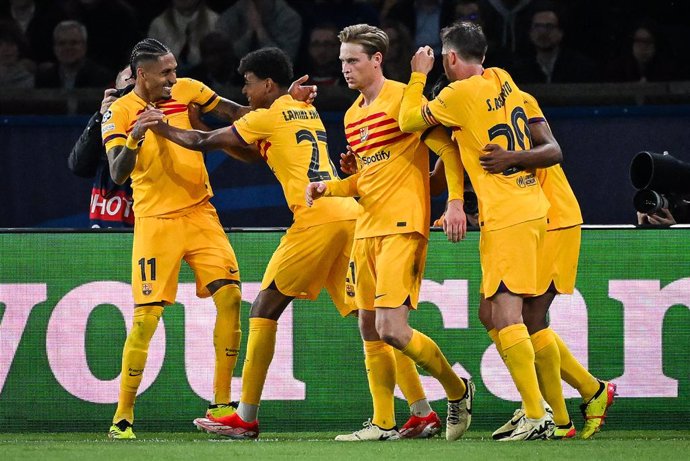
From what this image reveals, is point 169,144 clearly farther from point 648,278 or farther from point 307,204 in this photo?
point 648,278

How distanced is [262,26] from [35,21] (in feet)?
6.57

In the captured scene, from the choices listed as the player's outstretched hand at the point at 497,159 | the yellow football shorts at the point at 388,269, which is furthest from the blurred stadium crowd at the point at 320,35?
the player's outstretched hand at the point at 497,159

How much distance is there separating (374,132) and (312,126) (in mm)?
673

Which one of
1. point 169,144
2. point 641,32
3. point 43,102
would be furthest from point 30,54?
point 641,32

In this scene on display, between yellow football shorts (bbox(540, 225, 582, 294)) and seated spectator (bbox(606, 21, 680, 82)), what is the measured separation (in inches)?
161

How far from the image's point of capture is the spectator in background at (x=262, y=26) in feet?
38.4

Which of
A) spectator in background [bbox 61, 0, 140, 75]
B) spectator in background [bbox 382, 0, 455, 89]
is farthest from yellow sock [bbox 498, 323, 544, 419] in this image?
spectator in background [bbox 61, 0, 140, 75]

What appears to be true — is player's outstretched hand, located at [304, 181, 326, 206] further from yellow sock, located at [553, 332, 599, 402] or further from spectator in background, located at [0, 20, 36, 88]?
spectator in background, located at [0, 20, 36, 88]

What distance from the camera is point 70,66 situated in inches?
454

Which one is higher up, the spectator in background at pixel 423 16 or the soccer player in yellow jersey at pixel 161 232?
the spectator in background at pixel 423 16

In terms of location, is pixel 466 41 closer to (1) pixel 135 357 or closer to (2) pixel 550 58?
(1) pixel 135 357

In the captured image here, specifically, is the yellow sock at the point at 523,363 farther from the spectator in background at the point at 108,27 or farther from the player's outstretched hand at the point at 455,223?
the spectator in background at the point at 108,27

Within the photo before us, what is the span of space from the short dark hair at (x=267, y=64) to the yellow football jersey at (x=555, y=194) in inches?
54.4

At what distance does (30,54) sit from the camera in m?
11.8
